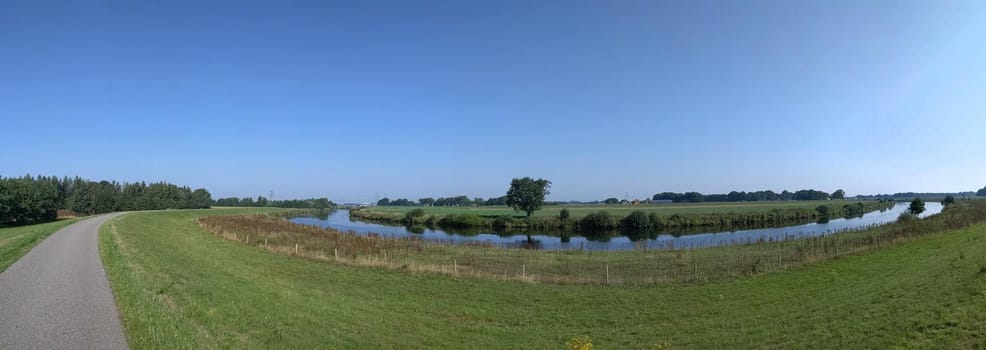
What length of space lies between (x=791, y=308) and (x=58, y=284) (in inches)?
818

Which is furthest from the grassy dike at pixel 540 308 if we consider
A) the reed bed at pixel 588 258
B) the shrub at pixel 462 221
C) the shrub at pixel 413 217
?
the shrub at pixel 413 217

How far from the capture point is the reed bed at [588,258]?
Answer: 24266mm

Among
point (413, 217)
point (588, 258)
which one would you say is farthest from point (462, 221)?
point (588, 258)

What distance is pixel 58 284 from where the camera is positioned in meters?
11.7

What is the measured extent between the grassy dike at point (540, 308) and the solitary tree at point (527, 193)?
7091 cm

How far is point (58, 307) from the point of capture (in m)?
9.42

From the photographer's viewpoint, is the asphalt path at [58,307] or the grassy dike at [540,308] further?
the grassy dike at [540,308]

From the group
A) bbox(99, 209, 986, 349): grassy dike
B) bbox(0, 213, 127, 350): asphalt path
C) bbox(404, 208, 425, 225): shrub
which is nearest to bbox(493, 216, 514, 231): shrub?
bbox(404, 208, 425, 225): shrub

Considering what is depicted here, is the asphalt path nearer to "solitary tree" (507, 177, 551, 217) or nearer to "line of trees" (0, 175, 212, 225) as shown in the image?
"line of trees" (0, 175, 212, 225)

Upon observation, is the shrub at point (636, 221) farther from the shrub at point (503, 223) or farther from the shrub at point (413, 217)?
the shrub at point (413, 217)

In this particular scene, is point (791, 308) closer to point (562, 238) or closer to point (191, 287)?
point (191, 287)

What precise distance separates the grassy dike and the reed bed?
195cm

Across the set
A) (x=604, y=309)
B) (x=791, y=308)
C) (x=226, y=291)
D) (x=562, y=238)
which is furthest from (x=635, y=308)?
(x=562, y=238)

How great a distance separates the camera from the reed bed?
24.3 m
